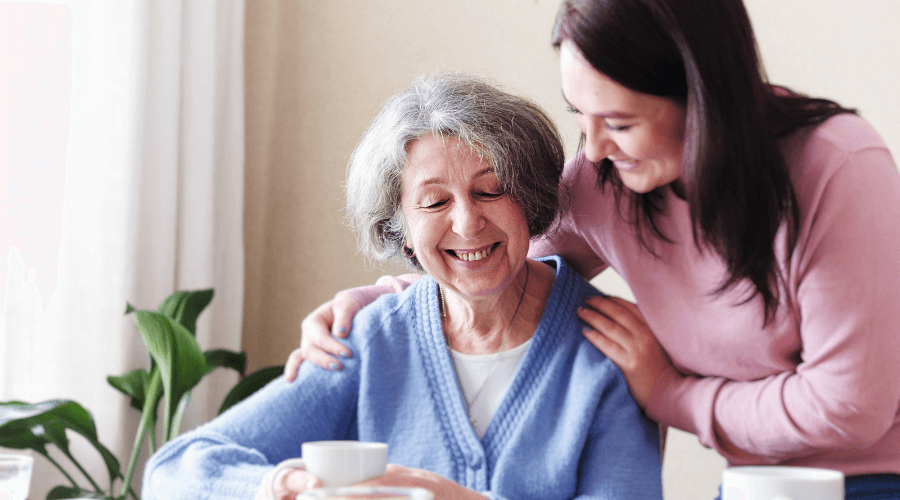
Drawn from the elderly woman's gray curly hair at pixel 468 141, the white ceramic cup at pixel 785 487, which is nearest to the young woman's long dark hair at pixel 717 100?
the elderly woman's gray curly hair at pixel 468 141

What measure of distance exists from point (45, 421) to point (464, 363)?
3.67ft

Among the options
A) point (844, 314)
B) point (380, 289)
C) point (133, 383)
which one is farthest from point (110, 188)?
point (844, 314)

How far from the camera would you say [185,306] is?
2.23m

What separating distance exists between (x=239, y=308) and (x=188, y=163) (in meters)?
0.52

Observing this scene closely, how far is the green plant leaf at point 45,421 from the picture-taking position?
1.81 m

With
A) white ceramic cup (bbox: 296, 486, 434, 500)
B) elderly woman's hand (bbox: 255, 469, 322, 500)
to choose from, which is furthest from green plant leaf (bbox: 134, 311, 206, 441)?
white ceramic cup (bbox: 296, 486, 434, 500)

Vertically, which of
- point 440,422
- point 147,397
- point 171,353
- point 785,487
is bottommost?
point 147,397

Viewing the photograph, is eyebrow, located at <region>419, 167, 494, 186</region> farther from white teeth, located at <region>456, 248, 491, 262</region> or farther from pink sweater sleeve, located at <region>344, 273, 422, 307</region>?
pink sweater sleeve, located at <region>344, 273, 422, 307</region>

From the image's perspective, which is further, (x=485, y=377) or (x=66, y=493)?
(x=66, y=493)

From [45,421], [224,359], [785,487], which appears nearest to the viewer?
[785,487]

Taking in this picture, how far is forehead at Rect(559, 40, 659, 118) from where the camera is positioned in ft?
3.29

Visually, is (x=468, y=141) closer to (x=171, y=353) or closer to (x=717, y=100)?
(x=717, y=100)

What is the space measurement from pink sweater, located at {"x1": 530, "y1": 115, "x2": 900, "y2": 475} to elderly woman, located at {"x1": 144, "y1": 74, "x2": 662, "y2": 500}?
11cm

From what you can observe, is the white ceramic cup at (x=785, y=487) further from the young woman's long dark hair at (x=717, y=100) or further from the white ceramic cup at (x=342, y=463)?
the young woman's long dark hair at (x=717, y=100)
